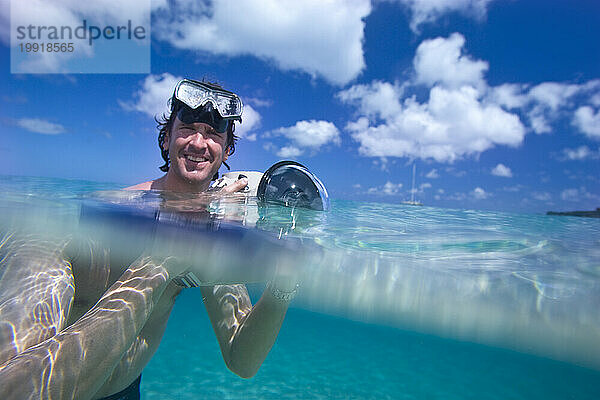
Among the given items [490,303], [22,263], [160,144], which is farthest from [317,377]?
[22,263]

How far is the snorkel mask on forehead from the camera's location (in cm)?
432

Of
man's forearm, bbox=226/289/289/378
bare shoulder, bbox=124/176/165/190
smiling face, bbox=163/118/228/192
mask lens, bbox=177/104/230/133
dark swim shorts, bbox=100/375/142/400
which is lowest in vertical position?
dark swim shorts, bbox=100/375/142/400

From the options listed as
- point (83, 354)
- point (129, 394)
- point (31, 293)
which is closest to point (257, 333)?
point (129, 394)

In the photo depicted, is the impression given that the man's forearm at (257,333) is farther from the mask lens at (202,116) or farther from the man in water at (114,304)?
the mask lens at (202,116)

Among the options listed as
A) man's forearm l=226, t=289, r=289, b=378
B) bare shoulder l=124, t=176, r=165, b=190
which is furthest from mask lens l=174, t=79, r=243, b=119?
man's forearm l=226, t=289, r=289, b=378

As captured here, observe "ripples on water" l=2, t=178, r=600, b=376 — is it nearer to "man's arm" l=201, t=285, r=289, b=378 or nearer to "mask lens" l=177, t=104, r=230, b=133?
"man's arm" l=201, t=285, r=289, b=378

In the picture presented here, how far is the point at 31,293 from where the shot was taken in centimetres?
225

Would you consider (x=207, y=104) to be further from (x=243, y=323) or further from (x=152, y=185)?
(x=243, y=323)

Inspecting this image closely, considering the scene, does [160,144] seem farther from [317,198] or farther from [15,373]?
[15,373]

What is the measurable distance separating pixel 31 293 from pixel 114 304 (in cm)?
74

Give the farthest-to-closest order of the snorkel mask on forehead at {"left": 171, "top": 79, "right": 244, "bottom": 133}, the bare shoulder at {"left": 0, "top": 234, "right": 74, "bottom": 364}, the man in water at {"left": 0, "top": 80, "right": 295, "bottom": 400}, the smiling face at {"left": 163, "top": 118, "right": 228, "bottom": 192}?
the snorkel mask on forehead at {"left": 171, "top": 79, "right": 244, "bottom": 133}
the smiling face at {"left": 163, "top": 118, "right": 228, "bottom": 192}
the bare shoulder at {"left": 0, "top": 234, "right": 74, "bottom": 364}
the man in water at {"left": 0, "top": 80, "right": 295, "bottom": 400}

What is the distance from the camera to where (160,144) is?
15.7 feet

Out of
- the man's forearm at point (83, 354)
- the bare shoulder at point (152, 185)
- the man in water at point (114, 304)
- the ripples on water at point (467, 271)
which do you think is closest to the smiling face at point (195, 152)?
the man in water at point (114, 304)

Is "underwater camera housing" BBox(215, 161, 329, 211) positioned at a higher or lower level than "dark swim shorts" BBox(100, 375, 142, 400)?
higher
